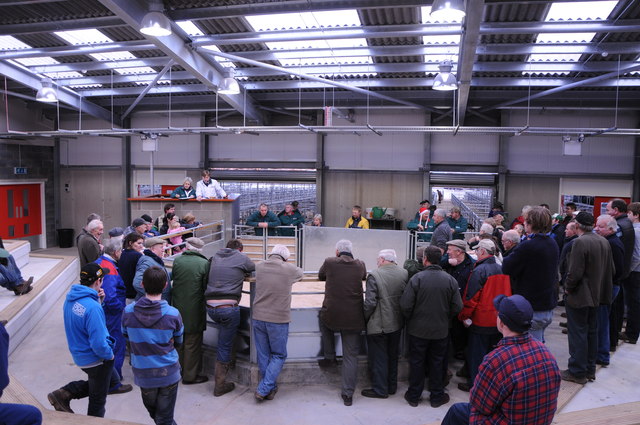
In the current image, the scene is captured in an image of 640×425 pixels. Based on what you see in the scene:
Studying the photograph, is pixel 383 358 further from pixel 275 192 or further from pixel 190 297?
pixel 275 192

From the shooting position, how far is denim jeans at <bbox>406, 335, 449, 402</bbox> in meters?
4.51

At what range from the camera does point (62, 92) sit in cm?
1266

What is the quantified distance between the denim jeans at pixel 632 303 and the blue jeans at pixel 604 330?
0.49 meters

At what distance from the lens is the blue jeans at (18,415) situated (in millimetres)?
2498

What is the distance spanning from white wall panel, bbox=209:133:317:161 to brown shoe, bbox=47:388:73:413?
10837 mm

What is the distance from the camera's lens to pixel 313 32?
768 cm

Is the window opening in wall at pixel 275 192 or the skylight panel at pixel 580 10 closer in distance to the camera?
the skylight panel at pixel 580 10

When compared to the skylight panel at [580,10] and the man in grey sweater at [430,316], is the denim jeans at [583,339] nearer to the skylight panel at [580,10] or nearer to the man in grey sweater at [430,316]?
the man in grey sweater at [430,316]

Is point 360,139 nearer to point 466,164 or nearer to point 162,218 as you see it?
point 466,164

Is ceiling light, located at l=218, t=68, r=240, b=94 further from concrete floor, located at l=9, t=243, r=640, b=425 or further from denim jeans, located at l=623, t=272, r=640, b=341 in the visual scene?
denim jeans, located at l=623, t=272, r=640, b=341

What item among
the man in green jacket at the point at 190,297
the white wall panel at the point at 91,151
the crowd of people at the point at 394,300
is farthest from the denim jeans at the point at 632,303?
the white wall panel at the point at 91,151

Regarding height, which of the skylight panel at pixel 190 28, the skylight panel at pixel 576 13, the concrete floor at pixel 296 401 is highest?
the skylight panel at pixel 190 28

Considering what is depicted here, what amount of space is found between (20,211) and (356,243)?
1240 centimetres

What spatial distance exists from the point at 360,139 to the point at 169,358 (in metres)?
11.1
